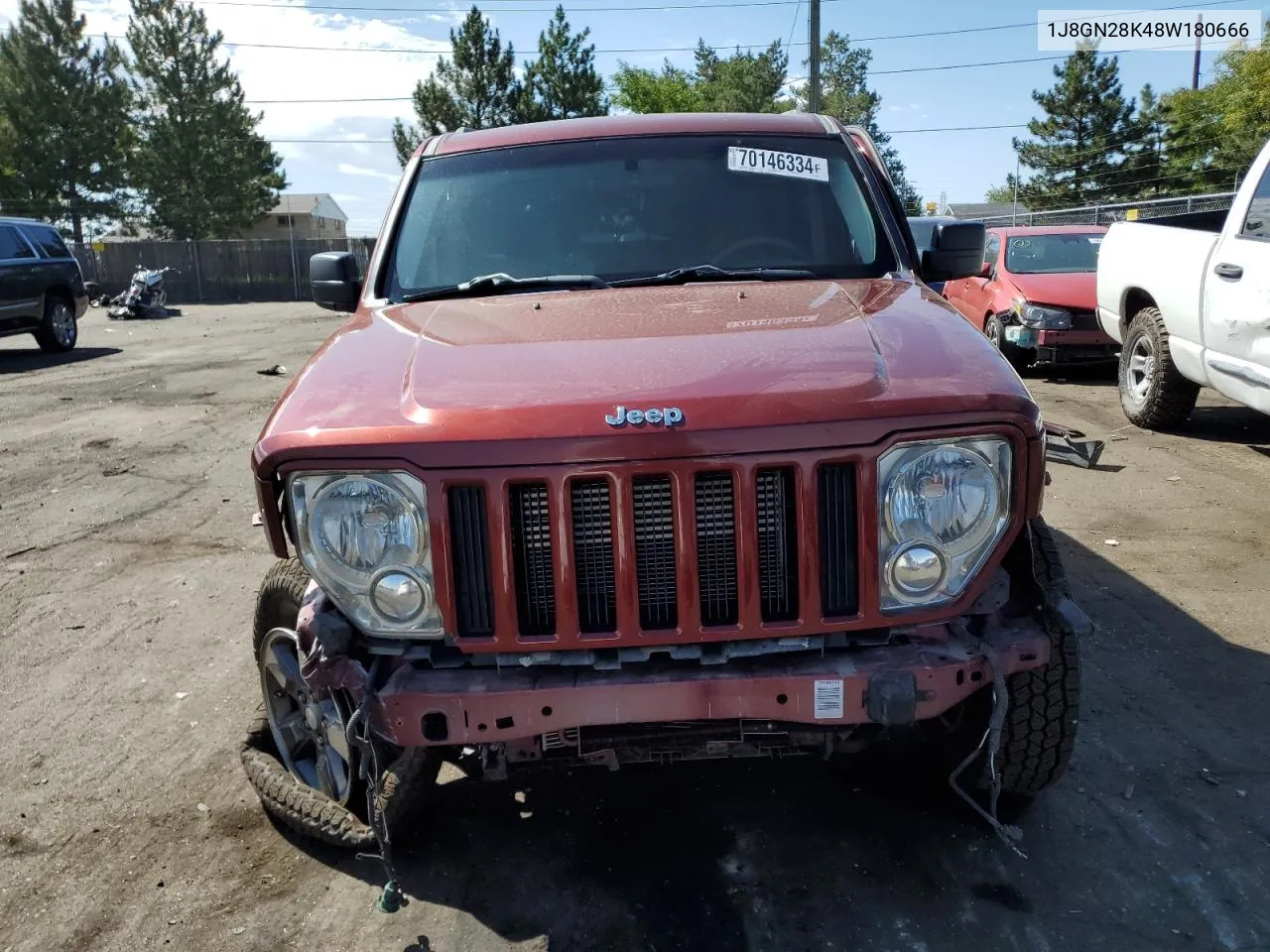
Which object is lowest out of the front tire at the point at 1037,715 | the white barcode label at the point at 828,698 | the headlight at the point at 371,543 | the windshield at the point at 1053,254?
the front tire at the point at 1037,715

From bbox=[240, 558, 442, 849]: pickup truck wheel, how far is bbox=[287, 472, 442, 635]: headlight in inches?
13.3

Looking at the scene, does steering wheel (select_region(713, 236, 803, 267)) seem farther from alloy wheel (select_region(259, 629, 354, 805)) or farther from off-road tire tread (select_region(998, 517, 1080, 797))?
alloy wheel (select_region(259, 629, 354, 805))

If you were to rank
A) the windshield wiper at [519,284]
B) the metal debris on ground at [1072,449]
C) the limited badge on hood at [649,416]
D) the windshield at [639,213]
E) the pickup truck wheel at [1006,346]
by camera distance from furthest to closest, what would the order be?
1. the pickup truck wheel at [1006,346]
2. the metal debris on ground at [1072,449]
3. the windshield at [639,213]
4. the windshield wiper at [519,284]
5. the limited badge on hood at [649,416]

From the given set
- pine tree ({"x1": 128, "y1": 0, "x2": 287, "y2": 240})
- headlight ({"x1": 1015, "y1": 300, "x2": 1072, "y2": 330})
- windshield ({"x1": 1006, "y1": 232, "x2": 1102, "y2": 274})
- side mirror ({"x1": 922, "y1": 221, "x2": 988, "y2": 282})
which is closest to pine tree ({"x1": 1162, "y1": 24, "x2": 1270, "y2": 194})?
windshield ({"x1": 1006, "y1": 232, "x2": 1102, "y2": 274})

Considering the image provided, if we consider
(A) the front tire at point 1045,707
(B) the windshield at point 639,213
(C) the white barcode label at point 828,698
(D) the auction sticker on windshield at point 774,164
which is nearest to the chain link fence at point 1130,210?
(D) the auction sticker on windshield at point 774,164

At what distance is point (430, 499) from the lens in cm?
229

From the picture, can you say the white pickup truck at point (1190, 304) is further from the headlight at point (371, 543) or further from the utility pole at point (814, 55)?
the utility pole at point (814, 55)

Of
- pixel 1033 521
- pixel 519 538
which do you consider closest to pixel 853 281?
pixel 1033 521

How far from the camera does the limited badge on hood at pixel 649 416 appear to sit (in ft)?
7.40

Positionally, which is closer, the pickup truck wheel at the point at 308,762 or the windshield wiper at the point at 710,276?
the pickup truck wheel at the point at 308,762

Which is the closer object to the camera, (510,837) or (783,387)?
(783,387)

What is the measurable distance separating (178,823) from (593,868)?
4.28 ft

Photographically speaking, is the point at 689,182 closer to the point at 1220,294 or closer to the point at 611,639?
the point at 611,639

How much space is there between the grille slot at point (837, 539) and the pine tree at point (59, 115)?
5902cm
